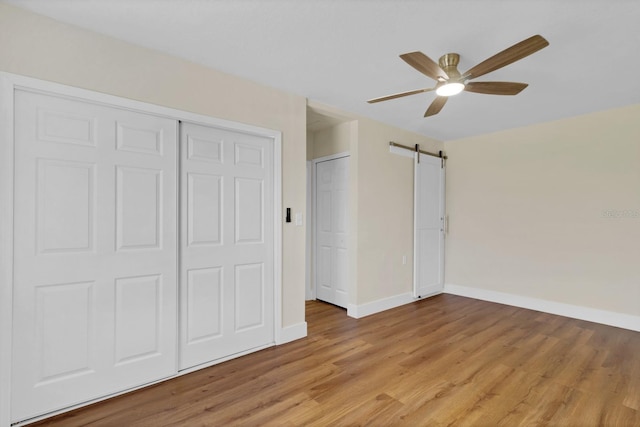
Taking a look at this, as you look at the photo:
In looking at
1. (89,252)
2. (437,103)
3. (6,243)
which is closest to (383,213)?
(437,103)

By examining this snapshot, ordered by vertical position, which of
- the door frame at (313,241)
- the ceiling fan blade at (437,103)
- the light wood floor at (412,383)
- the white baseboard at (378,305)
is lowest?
the light wood floor at (412,383)

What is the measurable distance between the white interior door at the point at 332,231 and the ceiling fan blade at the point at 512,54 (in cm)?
211

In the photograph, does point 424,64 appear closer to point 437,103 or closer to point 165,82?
point 437,103

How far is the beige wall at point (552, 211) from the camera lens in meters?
3.37

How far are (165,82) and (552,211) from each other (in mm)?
4582

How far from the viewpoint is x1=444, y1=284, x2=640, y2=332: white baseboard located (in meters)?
3.35

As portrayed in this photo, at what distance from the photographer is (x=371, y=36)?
6.68ft

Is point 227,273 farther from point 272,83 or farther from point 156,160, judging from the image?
point 272,83

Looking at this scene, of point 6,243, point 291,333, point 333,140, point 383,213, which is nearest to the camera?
point 6,243

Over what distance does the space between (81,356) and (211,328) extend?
0.85 metres

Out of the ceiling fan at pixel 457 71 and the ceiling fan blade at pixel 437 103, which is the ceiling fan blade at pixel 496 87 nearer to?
the ceiling fan at pixel 457 71

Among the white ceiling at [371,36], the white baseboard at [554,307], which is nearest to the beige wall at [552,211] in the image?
the white baseboard at [554,307]

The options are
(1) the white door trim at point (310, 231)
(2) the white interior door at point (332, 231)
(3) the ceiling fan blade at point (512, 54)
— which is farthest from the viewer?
(1) the white door trim at point (310, 231)

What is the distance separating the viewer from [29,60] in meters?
1.80
